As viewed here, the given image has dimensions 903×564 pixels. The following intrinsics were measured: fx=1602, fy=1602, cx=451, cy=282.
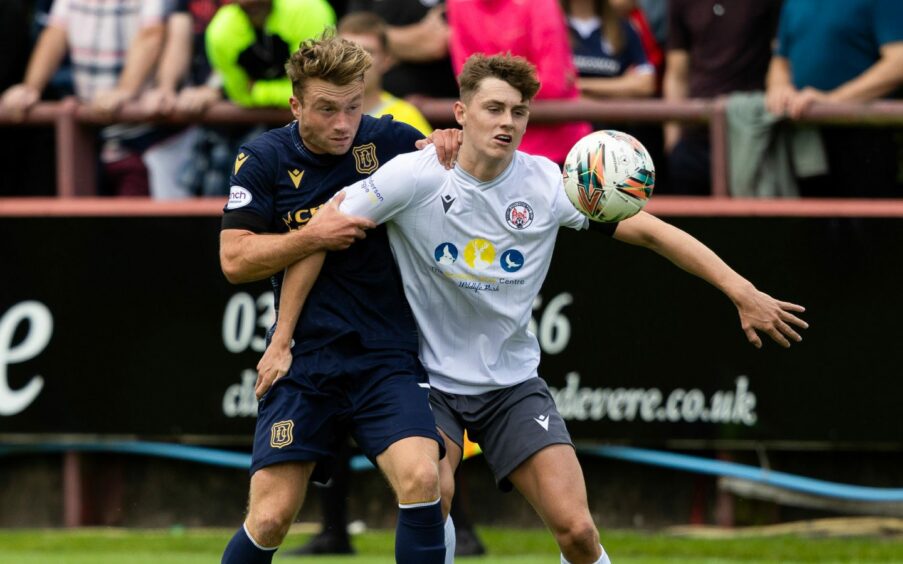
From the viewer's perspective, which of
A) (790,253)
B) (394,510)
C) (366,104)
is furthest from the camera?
(394,510)

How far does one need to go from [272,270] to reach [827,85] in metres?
Answer: 4.44

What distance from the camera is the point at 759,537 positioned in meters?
9.30

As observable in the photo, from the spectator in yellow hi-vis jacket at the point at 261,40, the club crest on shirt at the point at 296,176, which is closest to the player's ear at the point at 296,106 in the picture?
the club crest on shirt at the point at 296,176

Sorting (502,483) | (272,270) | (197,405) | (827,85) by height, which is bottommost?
(197,405)

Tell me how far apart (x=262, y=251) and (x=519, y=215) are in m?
1.05

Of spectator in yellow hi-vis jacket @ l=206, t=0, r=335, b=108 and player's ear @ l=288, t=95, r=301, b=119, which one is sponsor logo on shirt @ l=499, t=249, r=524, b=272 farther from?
spectator in yellow hi-vis jacket @ l=206, t=0, r=335, b=108

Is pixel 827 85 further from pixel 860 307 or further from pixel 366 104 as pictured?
pixel 366 104

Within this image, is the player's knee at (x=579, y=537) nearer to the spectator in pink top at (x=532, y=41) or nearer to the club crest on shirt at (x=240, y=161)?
the club crest on shirt at (x=240, y=161)

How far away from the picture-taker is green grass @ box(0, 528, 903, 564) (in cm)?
864

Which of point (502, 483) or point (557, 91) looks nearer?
point (502, 483)

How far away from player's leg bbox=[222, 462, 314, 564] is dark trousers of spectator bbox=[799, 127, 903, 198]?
4.47m

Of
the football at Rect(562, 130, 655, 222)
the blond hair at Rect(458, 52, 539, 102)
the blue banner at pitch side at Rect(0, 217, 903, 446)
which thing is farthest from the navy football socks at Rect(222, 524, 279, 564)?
the blue banner at pitch side at Rect(0, 217, 903, 446)

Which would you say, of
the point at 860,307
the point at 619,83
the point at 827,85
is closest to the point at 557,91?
the point at 619,83

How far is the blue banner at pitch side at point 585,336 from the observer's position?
917 centimetres
